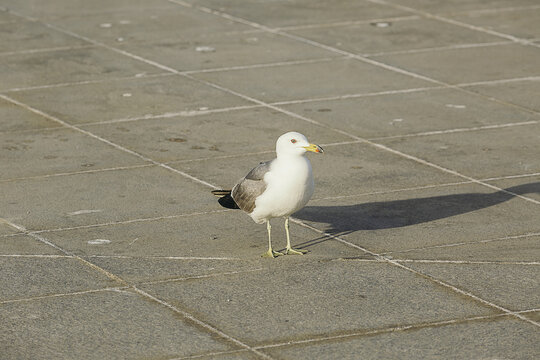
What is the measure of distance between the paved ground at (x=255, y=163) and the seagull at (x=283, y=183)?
0.41 m

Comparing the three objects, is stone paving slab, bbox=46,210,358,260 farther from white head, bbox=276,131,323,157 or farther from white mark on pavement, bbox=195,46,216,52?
white mark on pavement, bbox=195,46,216,52

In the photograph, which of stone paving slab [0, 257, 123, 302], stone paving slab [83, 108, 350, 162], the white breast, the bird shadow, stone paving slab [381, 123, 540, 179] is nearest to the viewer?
stone paving slab [0, 257, 123, 302]

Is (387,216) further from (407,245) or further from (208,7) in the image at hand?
(208,7)

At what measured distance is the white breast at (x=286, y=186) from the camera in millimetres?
8641

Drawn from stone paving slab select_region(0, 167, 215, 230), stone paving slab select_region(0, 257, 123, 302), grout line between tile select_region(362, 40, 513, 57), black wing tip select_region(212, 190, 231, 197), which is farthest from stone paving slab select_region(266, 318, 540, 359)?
grout line between tile select_region(362, 40, 513, 57)

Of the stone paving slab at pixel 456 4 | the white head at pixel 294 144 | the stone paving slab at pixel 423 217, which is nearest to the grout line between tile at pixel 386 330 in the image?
the stone paving slab at pixel 423 217

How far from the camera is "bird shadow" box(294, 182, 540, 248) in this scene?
31.8 feet

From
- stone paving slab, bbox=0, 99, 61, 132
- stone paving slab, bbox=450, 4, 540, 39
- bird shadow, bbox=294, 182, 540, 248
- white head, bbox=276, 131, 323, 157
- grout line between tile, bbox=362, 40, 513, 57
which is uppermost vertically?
white head, bbox=276, 131, 323, 157

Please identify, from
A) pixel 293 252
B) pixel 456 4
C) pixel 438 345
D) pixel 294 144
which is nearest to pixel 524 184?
pixel 293 252

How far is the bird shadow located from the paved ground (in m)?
0.03

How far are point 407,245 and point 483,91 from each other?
536 centimetres

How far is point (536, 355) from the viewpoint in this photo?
7023mm

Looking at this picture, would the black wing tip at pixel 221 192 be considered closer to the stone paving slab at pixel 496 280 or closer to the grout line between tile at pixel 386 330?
the stone paving slab at pixel 496 280

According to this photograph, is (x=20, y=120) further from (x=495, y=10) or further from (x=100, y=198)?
(x=495, y=10)
